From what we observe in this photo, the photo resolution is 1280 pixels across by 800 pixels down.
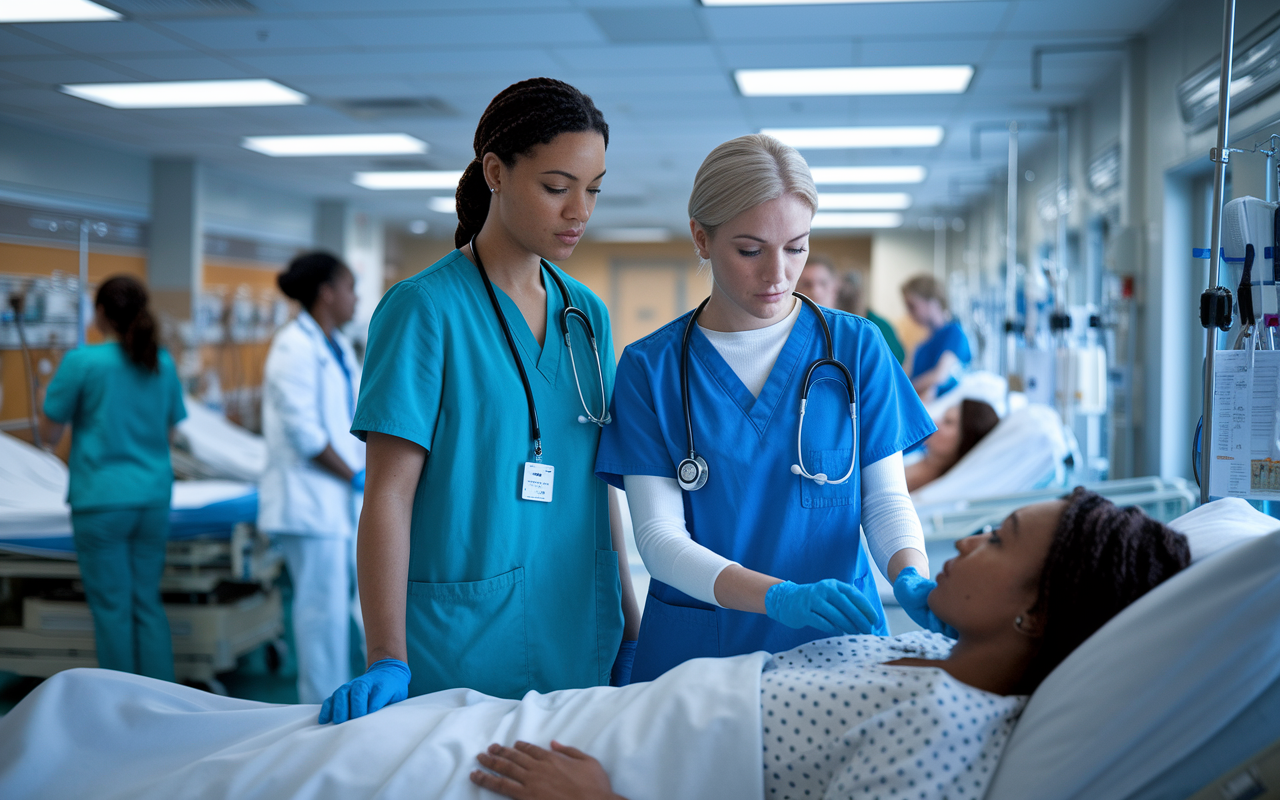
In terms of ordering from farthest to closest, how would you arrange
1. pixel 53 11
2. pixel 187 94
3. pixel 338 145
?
pixel 338 145, pixel 187 94, pixel 53 11

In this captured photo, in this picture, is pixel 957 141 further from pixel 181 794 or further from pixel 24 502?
pixel 181 794

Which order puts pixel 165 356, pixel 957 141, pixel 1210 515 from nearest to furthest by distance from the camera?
pixel 1210 515 → pixel 165 356 → pixel 957 141

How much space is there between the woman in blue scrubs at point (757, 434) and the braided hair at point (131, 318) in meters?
2.34

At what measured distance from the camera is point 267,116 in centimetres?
543

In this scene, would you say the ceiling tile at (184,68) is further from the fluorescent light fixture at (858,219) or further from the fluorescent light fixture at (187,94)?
the fluorescent light fixture at (858,219)

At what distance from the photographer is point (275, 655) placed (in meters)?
3.62

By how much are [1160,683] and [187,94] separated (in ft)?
17.4

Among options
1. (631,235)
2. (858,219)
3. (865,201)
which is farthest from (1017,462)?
(631,235)

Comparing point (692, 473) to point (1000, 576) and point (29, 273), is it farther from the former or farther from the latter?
point (29, 273)

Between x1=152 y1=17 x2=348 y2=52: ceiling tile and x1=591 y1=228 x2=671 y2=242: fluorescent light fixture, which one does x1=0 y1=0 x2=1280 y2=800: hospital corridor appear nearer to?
x1=152 y1=17 x2=348 y2=52: ceiling tile

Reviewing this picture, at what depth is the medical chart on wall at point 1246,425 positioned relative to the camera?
4.67 ft

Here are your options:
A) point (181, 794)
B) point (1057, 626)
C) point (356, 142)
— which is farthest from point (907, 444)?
point (356, 142)

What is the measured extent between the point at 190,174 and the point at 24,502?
12.9 feet

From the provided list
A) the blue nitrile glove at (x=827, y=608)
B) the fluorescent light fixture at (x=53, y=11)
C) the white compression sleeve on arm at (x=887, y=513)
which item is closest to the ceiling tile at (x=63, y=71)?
the fluorescent light fixture at (x=53, y=11)
